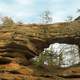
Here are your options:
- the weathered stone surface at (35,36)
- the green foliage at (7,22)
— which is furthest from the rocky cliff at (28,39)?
the green foliage at (7,22)

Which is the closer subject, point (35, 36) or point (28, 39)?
point (28, 39)

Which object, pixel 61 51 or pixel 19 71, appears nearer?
pixel 19 71

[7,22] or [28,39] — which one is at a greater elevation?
[7,22]

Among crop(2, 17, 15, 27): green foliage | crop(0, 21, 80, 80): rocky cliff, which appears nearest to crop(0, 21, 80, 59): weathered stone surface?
crop(0, 21, 80, 80): rocky cliff

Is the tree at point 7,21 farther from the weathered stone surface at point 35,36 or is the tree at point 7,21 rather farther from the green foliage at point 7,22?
the weathered stone surface at point 35,36

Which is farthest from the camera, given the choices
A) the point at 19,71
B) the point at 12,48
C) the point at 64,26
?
the point at 64,26

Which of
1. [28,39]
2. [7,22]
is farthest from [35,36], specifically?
[7,22]

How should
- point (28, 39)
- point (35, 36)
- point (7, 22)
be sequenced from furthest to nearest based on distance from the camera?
1. point (7, 22)
2. point (35, 36)
3. point (28, 39)

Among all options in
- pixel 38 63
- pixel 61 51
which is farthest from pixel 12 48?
pixel 61 51

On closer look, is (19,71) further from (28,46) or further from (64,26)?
(64,26)

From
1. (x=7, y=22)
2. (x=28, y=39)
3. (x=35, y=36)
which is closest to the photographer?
(x=28, y=39)

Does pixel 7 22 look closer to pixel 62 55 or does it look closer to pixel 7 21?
pixel 7 21

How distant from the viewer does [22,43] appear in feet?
45.3

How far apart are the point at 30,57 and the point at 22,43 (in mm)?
817
